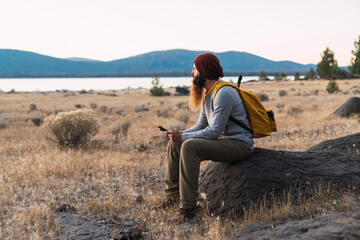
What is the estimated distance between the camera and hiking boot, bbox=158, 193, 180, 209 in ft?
14.9

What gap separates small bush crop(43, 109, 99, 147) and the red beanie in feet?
18.6

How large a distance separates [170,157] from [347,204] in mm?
2211

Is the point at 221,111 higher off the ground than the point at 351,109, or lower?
higher

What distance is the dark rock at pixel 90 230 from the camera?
3.57 m

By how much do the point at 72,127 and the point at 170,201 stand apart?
18.7 feet

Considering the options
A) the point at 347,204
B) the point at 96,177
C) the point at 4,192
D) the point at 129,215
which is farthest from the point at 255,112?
the point at 4,192

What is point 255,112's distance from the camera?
4.09 m

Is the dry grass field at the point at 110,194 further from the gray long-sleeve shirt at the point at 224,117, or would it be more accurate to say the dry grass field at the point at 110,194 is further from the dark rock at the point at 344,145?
the dark rock at the point at 344,145

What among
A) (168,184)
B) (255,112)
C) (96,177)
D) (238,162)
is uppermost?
(255,112)

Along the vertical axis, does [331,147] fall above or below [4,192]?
above

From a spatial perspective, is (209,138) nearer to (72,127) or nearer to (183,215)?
(183,215)

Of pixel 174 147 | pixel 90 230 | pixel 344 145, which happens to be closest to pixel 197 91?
pixel 174 147

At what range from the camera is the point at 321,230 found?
243 cm

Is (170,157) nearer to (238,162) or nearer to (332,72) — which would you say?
(238,162)
